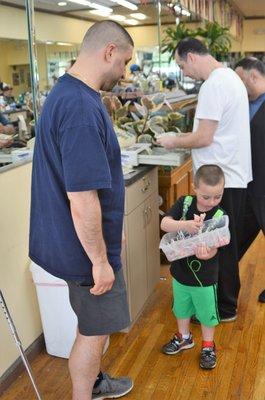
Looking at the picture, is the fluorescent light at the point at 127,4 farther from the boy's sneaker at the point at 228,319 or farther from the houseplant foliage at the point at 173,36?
the boy's sneaker at the point at 228,319

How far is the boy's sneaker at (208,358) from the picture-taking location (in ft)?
7.22

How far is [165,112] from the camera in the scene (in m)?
3.18

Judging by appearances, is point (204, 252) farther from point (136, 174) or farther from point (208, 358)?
point (136, 174)

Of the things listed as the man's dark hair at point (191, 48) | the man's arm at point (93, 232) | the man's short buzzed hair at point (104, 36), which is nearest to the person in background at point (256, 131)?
the man's dark hair at point (191, 48)

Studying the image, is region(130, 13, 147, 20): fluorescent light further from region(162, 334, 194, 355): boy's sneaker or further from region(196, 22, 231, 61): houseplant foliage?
region(162, 334, 194, 355): boy's sneaker

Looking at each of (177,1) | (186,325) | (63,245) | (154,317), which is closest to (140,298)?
(154,317)

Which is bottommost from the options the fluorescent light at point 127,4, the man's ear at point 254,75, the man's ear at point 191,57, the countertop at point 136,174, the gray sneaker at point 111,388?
the gray sneaker at point 111,388

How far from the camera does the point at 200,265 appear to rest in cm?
213

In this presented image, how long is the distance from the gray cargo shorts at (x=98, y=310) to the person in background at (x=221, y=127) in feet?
3.33

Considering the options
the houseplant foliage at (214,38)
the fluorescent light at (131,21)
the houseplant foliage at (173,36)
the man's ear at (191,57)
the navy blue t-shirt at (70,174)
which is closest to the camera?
the navy blue t-shirt at (70,174)

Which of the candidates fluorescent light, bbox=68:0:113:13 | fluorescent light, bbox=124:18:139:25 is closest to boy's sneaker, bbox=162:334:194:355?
fluorescent light, bbox=68:0:113:13

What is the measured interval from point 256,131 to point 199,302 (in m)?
1.07

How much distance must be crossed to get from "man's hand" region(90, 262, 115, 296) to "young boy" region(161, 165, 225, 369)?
59cm

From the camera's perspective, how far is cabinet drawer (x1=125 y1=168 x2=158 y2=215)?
243 centimetres
